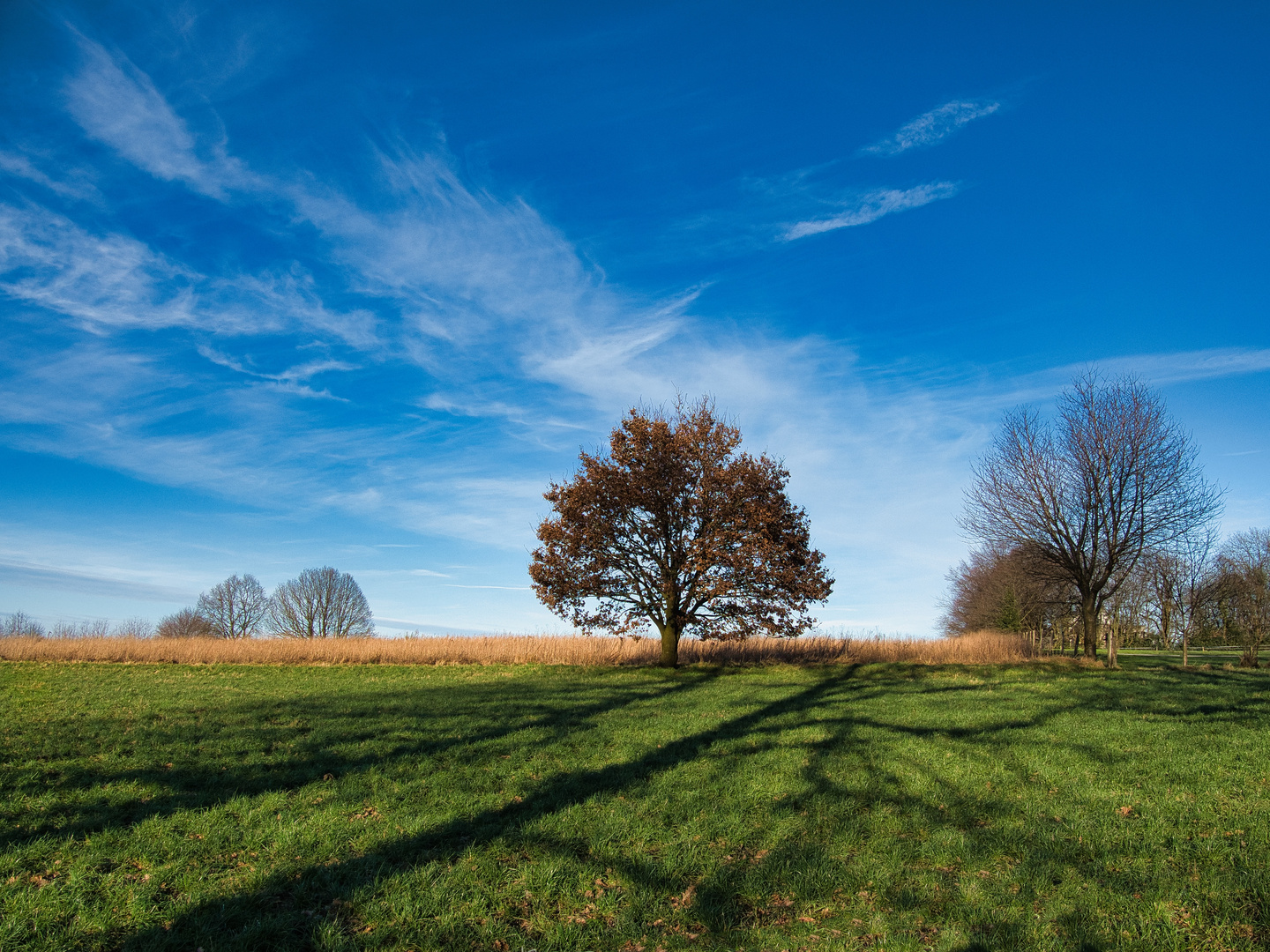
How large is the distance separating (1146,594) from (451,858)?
5988cm

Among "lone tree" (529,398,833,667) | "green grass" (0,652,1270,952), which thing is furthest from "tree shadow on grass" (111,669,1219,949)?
"lone tree" (529,398,833,667)

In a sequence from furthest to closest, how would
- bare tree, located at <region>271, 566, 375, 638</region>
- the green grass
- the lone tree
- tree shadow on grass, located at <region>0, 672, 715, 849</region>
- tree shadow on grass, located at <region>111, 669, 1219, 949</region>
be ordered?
1. bare tree, located at <region>271, 566, 375, 638</region>
2. the lone tree
3. tree shadow on grass, located at <region>0, 672, 715, 849</region>
4. the green grass
5. tree shadow on grass, located at <region>111, 669, 1219, 949</region>

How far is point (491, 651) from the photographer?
101 feet

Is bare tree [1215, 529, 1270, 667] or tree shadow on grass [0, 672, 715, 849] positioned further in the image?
bare tree [1215, 529, 1270, 667]

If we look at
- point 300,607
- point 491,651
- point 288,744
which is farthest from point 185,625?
point 288,744

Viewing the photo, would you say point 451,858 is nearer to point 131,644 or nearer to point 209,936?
point 209,936

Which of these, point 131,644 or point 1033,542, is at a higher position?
point 1033,542

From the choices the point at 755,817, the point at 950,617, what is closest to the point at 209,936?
the point at 755,817

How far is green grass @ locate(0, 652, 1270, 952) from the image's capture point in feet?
17.7

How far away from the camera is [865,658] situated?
30.8 metres

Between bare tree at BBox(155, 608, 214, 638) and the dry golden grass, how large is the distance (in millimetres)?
27734

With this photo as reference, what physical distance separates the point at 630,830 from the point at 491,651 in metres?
24.6

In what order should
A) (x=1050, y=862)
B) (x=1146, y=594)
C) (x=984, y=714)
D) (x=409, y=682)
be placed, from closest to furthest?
(x=1050, y=862) → (x=984, y=714) → (x=409, y=682) → (x=1146, y=594)

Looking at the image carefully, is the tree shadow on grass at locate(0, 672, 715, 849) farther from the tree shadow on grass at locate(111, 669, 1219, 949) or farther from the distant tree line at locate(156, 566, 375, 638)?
the distant tree line at locate(156, 566, 375, 638)
